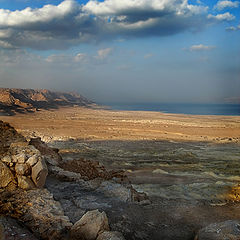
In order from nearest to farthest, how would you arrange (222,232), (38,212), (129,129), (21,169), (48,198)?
(222,232) < (38,212) < (48,198) < (21,169) < (129,129)

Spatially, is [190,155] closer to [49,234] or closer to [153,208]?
[153,208]

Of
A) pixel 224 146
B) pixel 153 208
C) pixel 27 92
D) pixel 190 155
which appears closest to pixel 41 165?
pixel 153 208

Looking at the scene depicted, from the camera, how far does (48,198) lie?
6.16 meters

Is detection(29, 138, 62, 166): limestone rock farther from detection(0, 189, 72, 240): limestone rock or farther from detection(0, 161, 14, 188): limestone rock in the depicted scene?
detection(0, 189, 72, 240): limestone rock

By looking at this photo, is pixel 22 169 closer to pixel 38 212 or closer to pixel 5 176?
pixel 5 176

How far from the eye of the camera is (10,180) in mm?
6312

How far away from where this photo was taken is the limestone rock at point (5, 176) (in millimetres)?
6234

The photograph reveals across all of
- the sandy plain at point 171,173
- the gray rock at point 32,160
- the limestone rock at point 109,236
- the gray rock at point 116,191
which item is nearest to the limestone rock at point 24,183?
the gray rock at point 32,160

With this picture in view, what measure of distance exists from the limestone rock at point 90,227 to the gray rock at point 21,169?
2.34 meters

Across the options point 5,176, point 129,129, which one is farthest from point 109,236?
point 129,129

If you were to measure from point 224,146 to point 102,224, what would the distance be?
18.6 metres

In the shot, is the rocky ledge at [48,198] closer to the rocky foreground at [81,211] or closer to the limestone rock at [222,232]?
the rocky foreground at [81,211]

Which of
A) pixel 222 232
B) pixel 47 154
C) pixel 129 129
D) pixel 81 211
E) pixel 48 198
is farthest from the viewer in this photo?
pixel 129 129

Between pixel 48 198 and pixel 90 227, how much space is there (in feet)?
6.10
